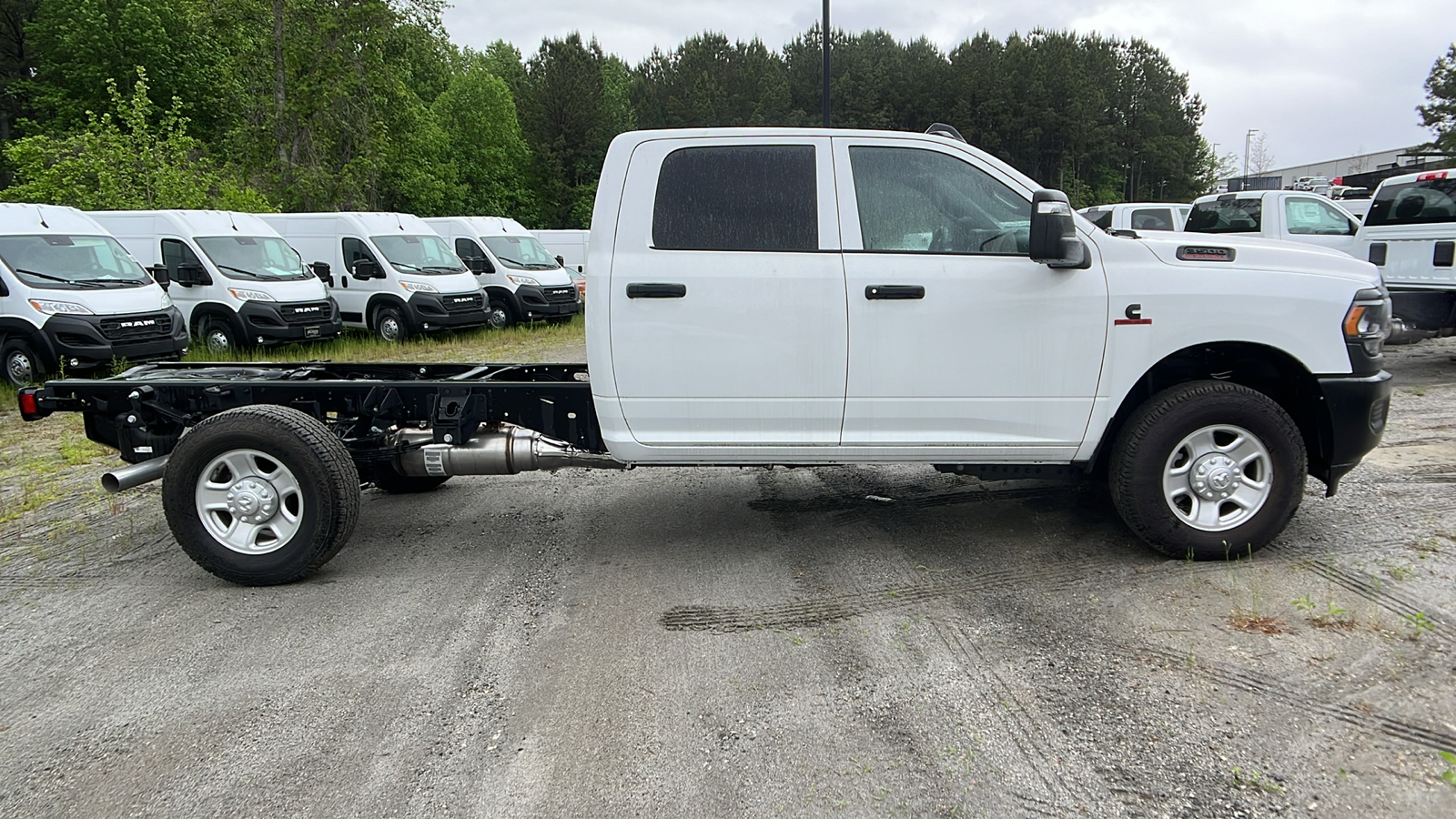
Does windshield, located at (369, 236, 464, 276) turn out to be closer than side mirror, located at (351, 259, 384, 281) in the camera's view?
No

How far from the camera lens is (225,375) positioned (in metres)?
5.36

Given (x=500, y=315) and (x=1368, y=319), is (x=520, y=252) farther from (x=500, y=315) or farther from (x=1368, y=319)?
(x=1368, y=319)

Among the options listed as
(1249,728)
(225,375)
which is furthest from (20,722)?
(1249,728)

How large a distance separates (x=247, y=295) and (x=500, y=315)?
17.7 ft

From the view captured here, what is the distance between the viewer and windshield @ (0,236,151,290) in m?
11.6

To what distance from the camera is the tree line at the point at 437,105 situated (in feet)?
85.1

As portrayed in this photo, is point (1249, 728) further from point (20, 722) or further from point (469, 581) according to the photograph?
point (20, 722)

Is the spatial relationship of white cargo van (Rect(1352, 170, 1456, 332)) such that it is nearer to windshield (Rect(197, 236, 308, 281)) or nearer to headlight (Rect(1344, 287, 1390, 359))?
headlight (Rect(1344, 287, 1390, 359))

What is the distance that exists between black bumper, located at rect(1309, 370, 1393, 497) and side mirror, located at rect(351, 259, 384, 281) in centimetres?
1570

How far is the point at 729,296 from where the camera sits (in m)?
4.37

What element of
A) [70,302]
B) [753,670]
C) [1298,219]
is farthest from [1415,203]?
[70,302]

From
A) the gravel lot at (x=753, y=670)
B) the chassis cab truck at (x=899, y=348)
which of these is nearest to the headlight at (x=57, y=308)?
the gravel lot at (x=753, y=670)

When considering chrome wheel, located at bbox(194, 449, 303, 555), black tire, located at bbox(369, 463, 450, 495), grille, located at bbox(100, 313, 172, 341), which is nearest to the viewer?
chrome wheel, located at bbox(194, 449, 303, 555)

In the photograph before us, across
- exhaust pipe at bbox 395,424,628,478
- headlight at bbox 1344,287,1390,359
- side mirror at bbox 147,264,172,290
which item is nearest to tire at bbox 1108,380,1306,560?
headlight at bbox 1344,287,1390,359
